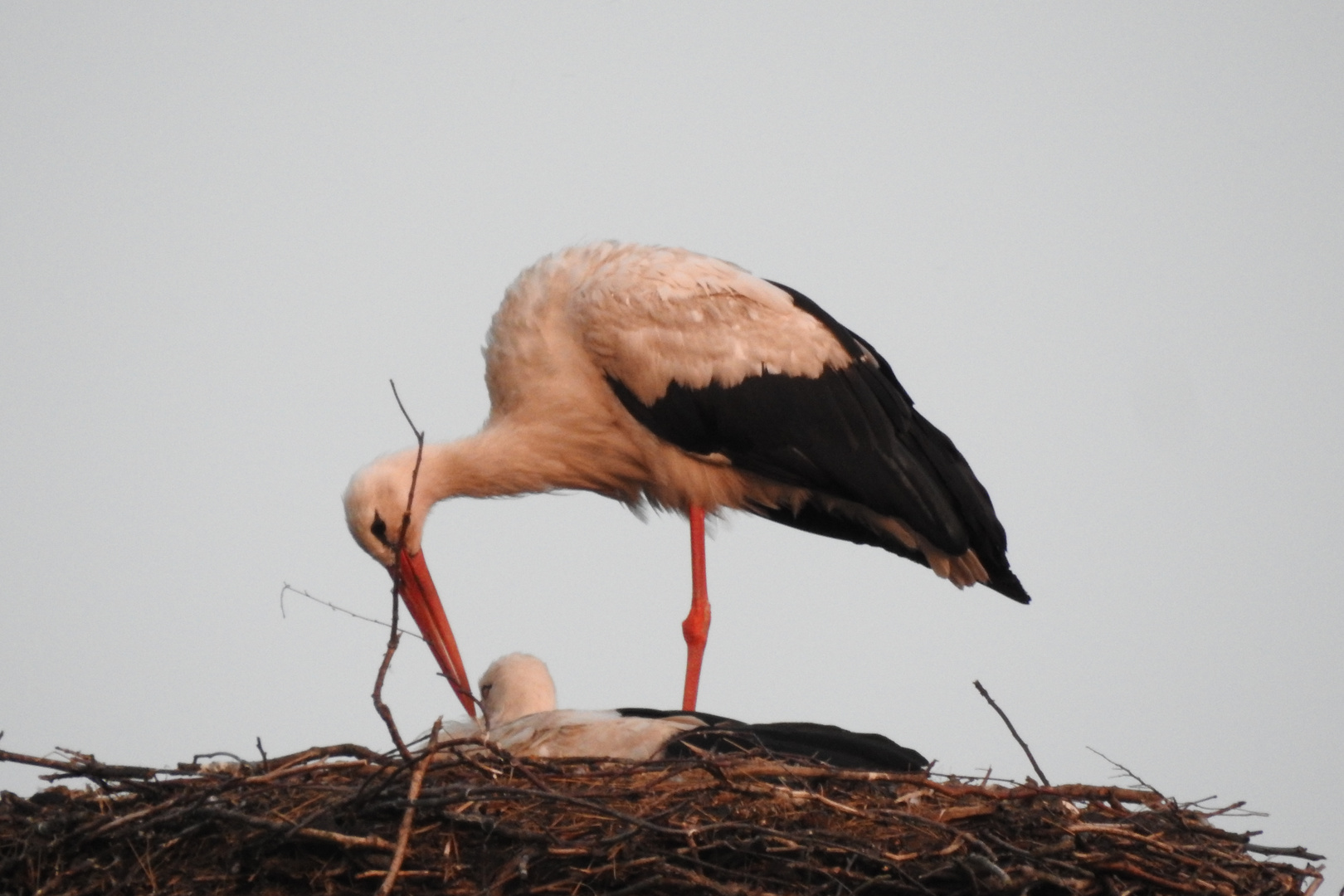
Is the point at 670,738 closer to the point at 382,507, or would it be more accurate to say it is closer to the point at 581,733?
the point at 581,733

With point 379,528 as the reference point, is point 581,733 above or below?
below

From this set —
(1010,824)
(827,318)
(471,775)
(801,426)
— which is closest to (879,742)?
(1010,824)

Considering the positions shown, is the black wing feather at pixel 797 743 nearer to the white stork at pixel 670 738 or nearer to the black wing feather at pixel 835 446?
the white stork at pixel 670 738

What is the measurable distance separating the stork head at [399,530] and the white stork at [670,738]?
60.8 inches

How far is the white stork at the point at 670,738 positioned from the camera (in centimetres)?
545

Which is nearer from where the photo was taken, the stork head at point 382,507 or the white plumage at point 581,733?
the white plumage at point 581,733

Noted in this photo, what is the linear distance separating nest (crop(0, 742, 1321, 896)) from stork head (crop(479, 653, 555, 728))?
4.43 ft

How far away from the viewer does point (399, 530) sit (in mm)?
7355

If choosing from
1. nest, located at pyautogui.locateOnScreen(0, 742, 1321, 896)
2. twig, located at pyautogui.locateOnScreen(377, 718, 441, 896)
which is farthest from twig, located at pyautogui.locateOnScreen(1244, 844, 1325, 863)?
twig, located at pyautogui.locateOnScreen(377, 718, 441, 896)

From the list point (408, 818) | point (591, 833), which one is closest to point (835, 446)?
point (591, 833)

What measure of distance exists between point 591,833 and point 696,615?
2.94 metres

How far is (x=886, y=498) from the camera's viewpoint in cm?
732

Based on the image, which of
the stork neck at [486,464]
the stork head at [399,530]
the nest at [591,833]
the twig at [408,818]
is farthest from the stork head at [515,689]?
the twig at [408,818]

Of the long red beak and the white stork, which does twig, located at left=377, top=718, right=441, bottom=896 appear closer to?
the white stork
